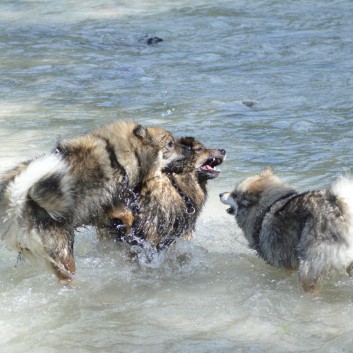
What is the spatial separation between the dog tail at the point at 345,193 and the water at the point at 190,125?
63 centimetres

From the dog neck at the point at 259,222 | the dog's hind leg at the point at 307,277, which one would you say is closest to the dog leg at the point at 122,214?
the dog neck at the point at 259,222

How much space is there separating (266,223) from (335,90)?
16.9 feet

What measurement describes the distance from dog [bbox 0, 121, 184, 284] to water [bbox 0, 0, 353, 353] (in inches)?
19.9

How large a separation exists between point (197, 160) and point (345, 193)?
1.34m

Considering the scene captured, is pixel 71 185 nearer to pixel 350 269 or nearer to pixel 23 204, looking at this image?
pixel 23 204

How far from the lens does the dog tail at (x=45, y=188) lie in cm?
565

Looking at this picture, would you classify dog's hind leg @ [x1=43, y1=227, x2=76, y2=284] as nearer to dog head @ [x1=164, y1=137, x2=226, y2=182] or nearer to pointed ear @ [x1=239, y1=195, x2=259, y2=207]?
dog head @ [x1=164, y1=137, x2=226, y2=182]

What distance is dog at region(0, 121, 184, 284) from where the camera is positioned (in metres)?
5.70

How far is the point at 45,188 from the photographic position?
5668mm

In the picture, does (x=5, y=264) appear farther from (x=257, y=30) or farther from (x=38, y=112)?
(x=257, y=30)

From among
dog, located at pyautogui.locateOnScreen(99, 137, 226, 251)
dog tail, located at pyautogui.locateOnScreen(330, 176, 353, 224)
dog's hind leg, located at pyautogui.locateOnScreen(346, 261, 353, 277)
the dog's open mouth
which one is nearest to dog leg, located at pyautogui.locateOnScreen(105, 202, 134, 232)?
dog, located at pyautogui.locateOnScreen(99, 137, 226, 251)

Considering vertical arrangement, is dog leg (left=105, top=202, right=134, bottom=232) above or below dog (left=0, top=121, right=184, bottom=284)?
below

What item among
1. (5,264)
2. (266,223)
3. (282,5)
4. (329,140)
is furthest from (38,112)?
(282,5)

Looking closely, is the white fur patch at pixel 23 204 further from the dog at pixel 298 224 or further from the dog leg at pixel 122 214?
the dog at pixel 298 224
